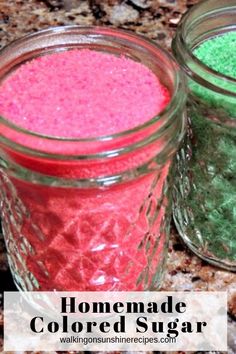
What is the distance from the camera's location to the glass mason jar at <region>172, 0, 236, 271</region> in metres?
0.64

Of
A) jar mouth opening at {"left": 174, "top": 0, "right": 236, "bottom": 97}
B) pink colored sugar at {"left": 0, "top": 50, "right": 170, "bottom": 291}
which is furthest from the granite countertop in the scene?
pink colored sugar at {"left": 0, "top": 50, "right": 170, "bottom": 291}

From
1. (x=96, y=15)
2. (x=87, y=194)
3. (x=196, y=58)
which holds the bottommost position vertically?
(x=87, y=194)

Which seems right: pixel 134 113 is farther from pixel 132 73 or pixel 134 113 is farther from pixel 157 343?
pixel 157 343

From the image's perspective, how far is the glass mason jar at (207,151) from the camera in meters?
0.64

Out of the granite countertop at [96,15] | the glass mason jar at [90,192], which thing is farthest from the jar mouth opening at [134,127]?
the granite countertop at [96,15]

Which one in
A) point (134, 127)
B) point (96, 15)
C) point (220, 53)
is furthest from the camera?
point (96, 15)

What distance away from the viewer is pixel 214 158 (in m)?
0.67

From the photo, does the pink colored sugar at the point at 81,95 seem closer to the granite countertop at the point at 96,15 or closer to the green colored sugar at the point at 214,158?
the green colored sugar at the point at 214,158

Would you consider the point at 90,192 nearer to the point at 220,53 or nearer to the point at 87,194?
the point at 87,194

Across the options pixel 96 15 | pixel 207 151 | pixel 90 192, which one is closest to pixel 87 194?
pixel 90 192

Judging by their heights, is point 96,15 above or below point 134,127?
above

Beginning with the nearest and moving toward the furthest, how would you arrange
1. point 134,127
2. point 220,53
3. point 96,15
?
point 134,127 → point 220,53 → point 96,15

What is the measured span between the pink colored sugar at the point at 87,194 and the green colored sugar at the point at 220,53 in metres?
0.07

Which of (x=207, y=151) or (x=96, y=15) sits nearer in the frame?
(x=207, y=151)
